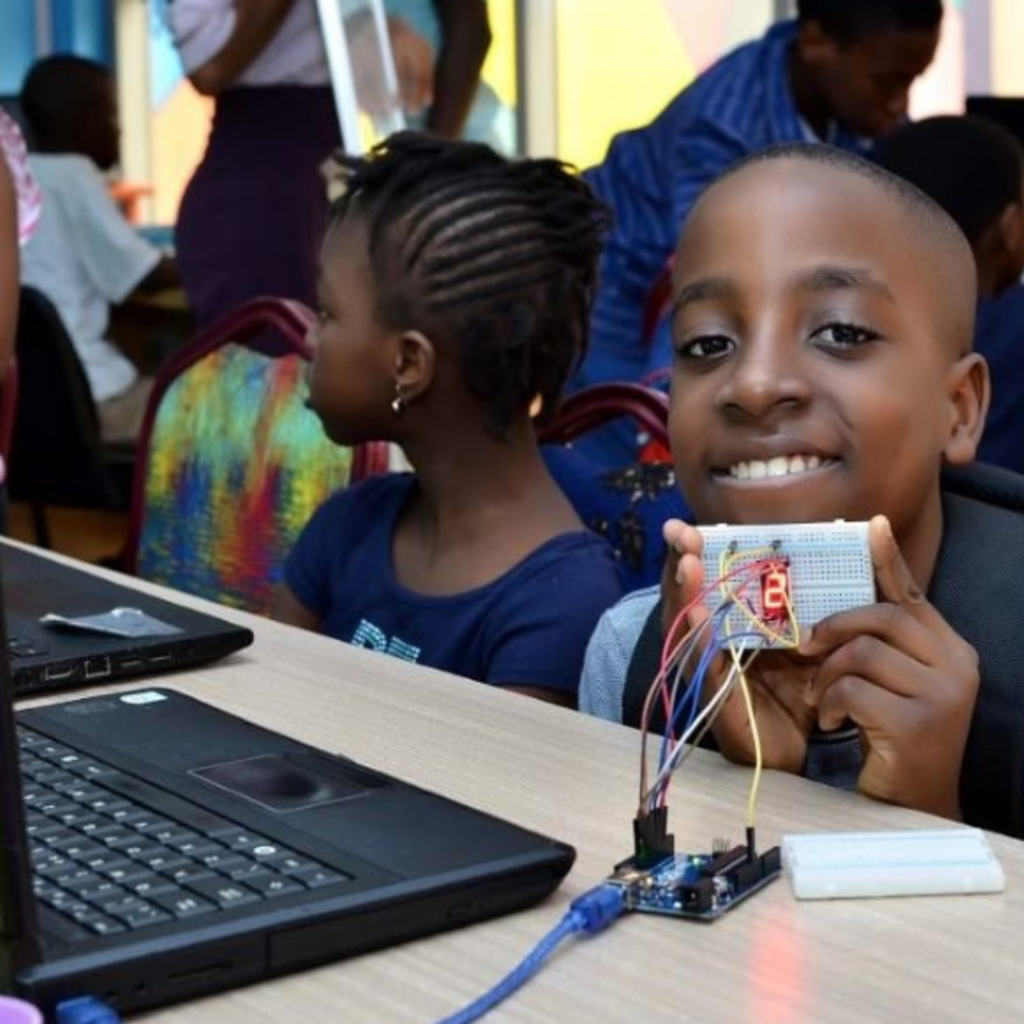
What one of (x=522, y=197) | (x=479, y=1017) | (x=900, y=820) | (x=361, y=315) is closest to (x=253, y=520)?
(x=361, y=315)

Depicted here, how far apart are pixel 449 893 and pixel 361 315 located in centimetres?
127

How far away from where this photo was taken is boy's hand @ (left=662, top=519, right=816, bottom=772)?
1133 mm

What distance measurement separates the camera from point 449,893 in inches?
34.9

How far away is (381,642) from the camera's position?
1927mm

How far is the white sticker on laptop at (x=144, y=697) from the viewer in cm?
125

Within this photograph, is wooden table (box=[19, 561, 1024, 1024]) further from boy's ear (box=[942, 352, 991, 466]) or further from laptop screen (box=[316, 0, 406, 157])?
laptop screen (box=[316, 0, 406, 157])

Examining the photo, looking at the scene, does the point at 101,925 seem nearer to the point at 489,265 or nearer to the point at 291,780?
the point at 291,780

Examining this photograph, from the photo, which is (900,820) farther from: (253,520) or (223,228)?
(223,228)

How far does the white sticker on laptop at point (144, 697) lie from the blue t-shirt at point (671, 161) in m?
1.91

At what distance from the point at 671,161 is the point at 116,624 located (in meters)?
2.03

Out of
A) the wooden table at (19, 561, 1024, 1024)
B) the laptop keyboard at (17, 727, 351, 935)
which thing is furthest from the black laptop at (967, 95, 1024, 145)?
the laptop keyboard at (17, 727, 351, 935)

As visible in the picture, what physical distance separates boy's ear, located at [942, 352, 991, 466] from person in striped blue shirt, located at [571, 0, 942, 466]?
1743 mm

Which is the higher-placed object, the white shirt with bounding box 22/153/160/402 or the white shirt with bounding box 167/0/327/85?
the white shirt with bounding box 167/0/327/85

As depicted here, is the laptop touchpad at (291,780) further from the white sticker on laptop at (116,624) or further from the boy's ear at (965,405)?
the boy's ear at (965,405)
